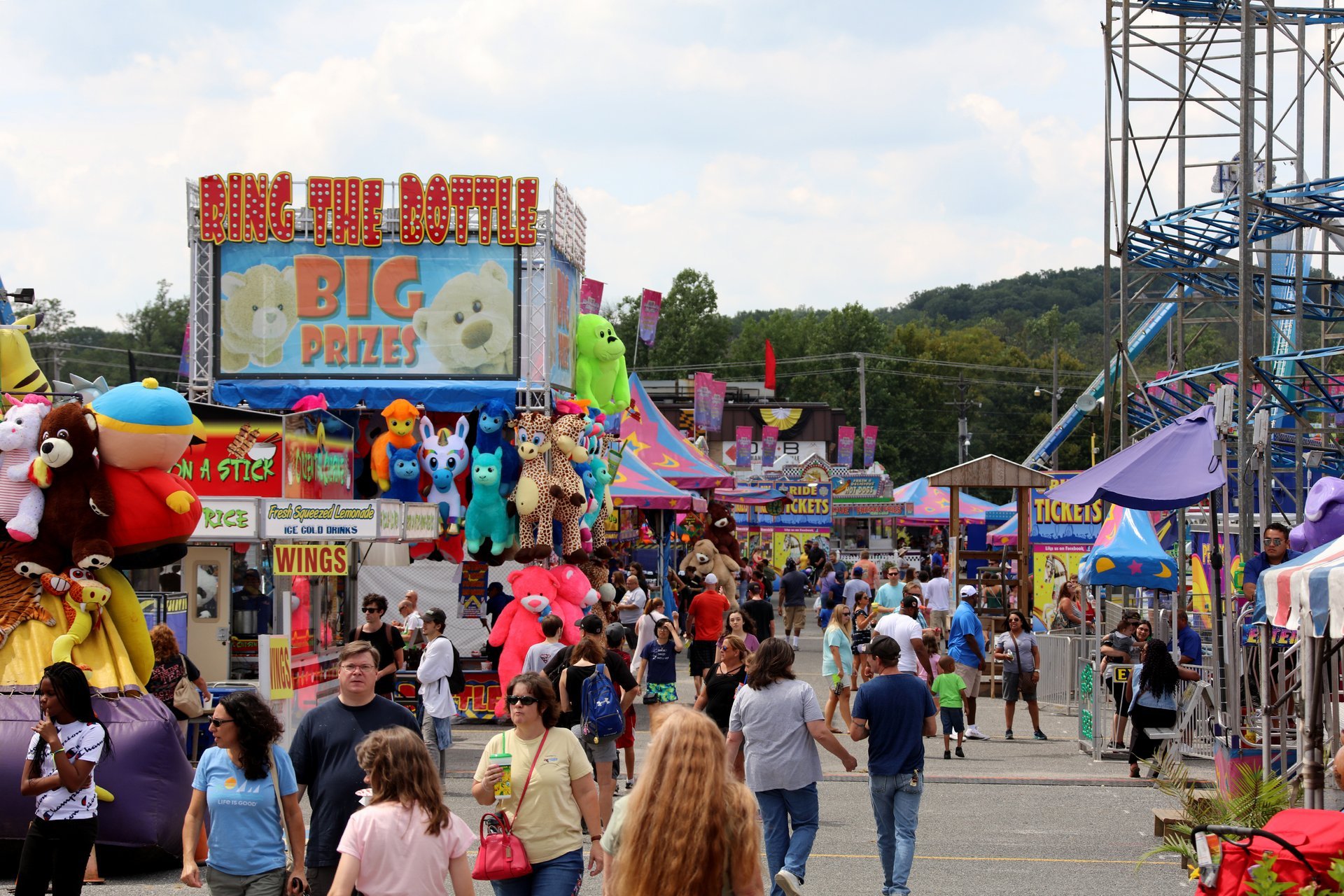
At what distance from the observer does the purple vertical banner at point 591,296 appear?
86.0ft

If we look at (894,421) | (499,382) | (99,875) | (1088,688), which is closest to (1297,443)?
(1088,688)

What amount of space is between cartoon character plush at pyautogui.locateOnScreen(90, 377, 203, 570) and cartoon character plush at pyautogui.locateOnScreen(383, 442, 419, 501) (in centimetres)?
783

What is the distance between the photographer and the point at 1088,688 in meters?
16.0

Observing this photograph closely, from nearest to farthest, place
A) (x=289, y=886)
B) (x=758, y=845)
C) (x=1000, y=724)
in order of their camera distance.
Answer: (x=758, y=845) → (x=289, y=886) → (x=1000, y=724)

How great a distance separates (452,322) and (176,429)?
28.1 feet

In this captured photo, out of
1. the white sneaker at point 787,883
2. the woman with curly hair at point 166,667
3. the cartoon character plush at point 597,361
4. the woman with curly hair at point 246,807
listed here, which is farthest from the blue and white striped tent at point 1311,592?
the cartoon character plush at point 597,361

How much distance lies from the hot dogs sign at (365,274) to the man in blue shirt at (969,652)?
6.44 m

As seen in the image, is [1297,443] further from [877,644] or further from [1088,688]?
[877,644]

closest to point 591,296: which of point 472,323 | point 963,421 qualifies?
point 472,323

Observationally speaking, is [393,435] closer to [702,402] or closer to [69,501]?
[69,501]

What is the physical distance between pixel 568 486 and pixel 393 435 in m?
2.30

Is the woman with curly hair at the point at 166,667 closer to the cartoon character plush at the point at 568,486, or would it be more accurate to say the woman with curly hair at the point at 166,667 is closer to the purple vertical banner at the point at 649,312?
the cartoon character plush at the point at 568,486

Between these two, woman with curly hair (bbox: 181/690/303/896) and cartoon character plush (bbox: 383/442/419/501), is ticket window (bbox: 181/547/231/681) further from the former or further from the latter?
woman with curly hair (bbox: 181/690/303/896)

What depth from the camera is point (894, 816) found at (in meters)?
8.69
